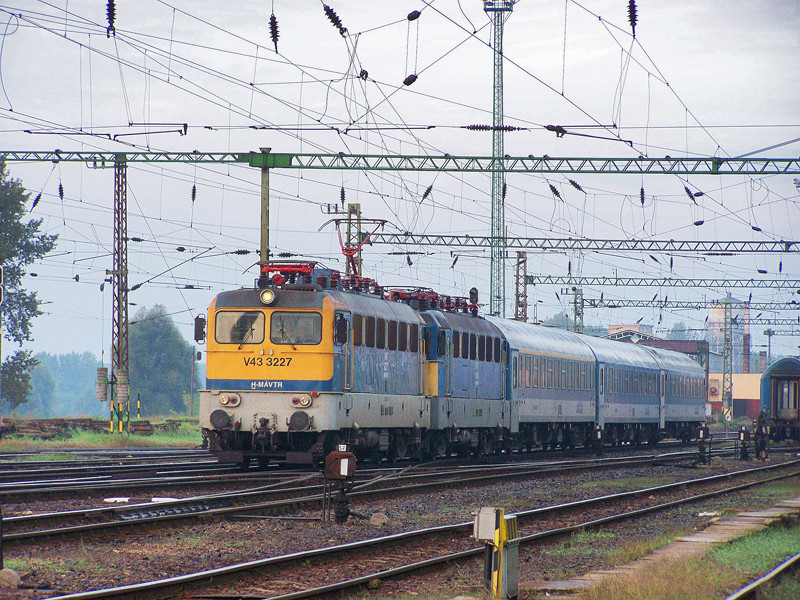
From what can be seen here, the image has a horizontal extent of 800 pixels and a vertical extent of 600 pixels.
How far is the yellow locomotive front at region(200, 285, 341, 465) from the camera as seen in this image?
890 inches

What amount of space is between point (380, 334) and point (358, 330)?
1379 millimetres

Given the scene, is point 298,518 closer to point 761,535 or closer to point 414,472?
point 761,535

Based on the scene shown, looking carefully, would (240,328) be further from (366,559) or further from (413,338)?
(366,559)

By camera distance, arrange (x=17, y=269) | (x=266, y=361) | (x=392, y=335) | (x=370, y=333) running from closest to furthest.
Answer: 1. (x=266, y=361)
2. (x=370, y=333)
3. (x=392, y=335)
4. (x=17, y=269)

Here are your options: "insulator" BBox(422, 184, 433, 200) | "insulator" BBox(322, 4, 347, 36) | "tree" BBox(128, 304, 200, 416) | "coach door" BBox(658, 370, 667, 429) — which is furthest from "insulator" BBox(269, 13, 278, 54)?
"tree" BBox(128, 304, 200, 416)

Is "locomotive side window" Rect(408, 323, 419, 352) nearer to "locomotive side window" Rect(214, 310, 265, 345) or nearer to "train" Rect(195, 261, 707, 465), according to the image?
"train" Rect(195, 261, 707, 465)

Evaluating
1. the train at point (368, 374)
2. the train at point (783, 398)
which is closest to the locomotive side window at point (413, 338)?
the train at point (368, 374)

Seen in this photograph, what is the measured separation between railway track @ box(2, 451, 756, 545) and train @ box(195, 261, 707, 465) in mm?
1306

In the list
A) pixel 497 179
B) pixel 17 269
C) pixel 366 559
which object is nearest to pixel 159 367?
pixel 17 269

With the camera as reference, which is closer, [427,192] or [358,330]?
[358,330]

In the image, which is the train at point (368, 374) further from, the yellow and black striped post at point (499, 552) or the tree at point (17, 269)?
the tree at point (17, 269)

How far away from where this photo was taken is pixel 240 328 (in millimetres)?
23422

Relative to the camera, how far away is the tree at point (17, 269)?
237 ft

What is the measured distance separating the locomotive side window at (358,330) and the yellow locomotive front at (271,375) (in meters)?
1.08
